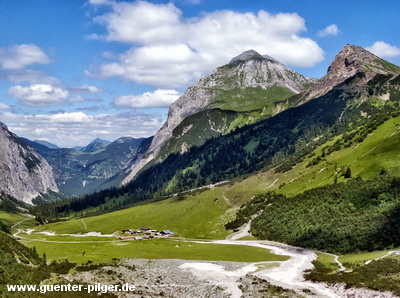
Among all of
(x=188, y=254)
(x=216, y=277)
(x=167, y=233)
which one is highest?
(x=216, y=277)

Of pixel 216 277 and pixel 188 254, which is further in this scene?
pixel 188 254

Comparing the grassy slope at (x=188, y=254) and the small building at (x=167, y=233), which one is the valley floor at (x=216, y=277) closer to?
the grassy slope at (x=188, y=254)

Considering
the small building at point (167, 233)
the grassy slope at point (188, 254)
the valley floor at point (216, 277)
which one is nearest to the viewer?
the valley floor at point (216, 277)

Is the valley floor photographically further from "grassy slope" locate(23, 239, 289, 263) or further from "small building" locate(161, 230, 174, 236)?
"small building" locate(161, 230, 174, 236)

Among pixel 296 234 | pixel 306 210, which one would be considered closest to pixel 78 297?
pixel 296 234

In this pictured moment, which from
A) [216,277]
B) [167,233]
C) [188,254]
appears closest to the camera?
[216,277]

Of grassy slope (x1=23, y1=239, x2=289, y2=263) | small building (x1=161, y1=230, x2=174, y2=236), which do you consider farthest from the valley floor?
small building (x1=161, y1=230, x2=174, y2=236)

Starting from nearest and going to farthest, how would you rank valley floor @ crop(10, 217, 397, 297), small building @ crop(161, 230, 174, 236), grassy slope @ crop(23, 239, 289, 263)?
valley floor @ crop(10, 217, 397, 297) < grassy slope @ crop(23, 239, 289, 263) < small building @ crop(161, 230, 174, 236)

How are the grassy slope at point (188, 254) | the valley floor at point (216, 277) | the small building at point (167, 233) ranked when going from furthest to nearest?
the small building at point (167, 233)
the grassy slope at point (188, 254)
the valley floor at point (216, 277)

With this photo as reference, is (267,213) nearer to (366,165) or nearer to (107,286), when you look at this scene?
(366,165)

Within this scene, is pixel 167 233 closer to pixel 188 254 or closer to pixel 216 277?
pixel 188 254

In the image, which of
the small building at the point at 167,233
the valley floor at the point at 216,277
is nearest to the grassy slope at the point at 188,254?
the valley floor at the point at 216,277

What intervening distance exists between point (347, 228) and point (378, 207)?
1373 cm

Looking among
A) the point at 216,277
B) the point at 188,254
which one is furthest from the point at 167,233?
the point at 216,277
